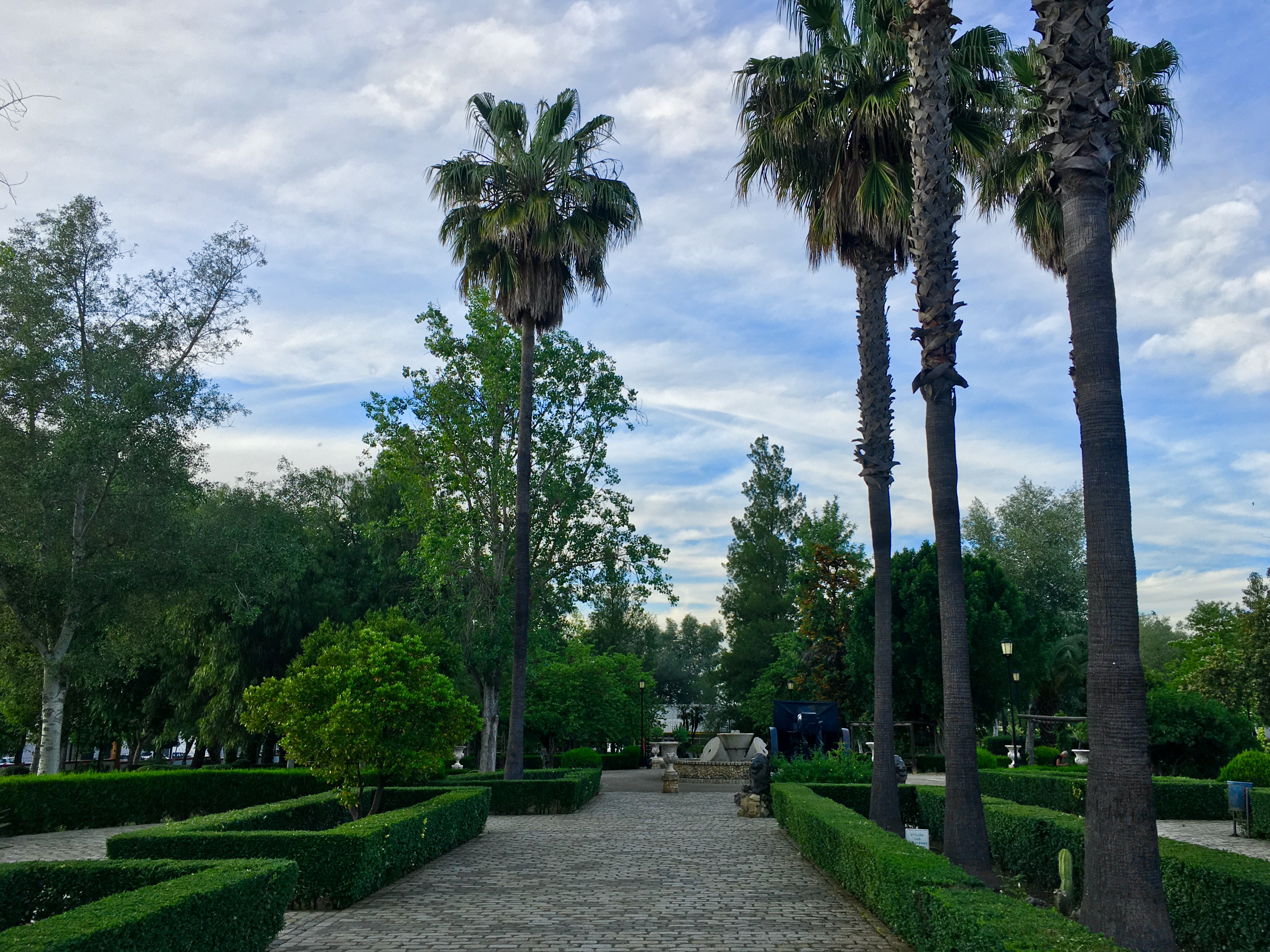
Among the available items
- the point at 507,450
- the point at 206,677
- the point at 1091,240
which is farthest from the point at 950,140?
the point at 206,677

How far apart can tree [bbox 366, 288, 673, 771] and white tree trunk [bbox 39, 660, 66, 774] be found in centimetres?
971

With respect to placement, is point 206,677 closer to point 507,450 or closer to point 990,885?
point 507,450

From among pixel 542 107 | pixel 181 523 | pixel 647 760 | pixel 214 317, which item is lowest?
pixel 647 760

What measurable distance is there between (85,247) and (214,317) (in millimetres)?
3245

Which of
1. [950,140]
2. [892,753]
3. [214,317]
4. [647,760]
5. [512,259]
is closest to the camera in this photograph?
[950,140]

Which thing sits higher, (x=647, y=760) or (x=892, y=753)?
(x=892, y=753)

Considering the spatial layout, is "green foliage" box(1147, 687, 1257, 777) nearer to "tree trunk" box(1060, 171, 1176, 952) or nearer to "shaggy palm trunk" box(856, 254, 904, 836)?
"shaggy palm trunk" box(856, 254, 904, 836)

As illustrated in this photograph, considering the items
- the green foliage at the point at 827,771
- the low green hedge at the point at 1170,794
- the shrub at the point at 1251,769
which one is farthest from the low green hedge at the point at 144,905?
the shrub at the point at 1251,769

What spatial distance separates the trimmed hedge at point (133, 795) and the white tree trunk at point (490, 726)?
25.7ft

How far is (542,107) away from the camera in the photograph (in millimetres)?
22734

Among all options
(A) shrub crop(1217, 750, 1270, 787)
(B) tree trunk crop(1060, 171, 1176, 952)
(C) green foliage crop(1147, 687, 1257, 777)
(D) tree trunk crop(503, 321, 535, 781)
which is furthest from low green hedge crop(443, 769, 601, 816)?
(B) tree trunk crop(1060, 171, 1176, 952)

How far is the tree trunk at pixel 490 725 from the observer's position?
30.0m

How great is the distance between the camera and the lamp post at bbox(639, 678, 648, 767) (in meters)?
47.7

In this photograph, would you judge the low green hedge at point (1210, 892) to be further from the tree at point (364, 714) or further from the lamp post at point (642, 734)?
the lamp post at point (642, 734)
